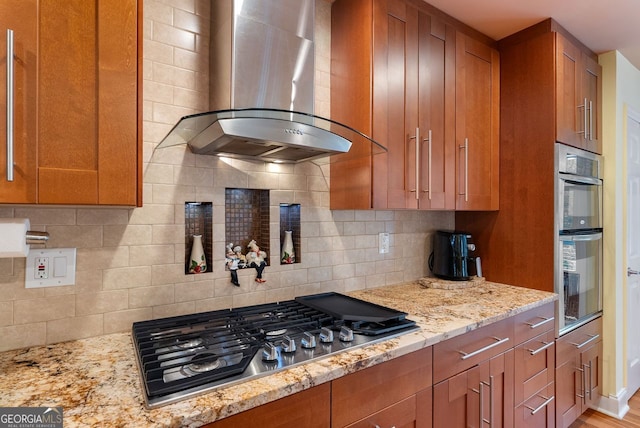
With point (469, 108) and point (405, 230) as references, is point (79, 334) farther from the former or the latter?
point (469, 108)

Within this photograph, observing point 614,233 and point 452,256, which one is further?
point 614,233

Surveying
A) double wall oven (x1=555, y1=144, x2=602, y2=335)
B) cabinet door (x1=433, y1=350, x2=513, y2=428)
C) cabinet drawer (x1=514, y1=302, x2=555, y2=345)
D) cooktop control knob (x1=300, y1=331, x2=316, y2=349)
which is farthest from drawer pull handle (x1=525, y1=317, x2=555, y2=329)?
cooktop control knob (x1=300, y1=331, x2=316, y2=349)

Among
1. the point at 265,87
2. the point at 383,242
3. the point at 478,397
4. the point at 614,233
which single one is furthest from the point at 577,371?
the point at 265,87

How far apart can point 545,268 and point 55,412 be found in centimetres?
236

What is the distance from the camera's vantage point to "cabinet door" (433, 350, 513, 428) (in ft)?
4.65

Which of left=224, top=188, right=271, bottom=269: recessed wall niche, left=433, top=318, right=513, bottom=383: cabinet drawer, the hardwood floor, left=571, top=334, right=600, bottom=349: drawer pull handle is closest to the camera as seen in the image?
left=433, top=318, right=513, bottom=383: cabinet drawer

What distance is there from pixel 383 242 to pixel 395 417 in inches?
43.4

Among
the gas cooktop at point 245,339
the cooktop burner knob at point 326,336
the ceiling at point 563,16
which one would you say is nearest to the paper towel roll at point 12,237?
the gas cooktop at point 245,339

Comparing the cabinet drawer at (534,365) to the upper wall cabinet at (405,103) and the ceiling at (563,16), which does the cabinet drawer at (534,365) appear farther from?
the ceiling at (563,16)

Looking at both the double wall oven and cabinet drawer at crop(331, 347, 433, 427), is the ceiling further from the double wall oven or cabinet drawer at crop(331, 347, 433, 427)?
cabinet drawer at crop(331, 347, 433, 427)

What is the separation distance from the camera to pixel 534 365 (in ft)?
6.21

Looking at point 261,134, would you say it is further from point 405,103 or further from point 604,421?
point 604,421

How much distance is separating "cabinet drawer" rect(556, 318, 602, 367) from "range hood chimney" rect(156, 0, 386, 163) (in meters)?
1.67

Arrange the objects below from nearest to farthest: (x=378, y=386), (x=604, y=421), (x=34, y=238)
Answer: (x=34, y=238) < (x=378, y=386) < (x=604, y=421)
